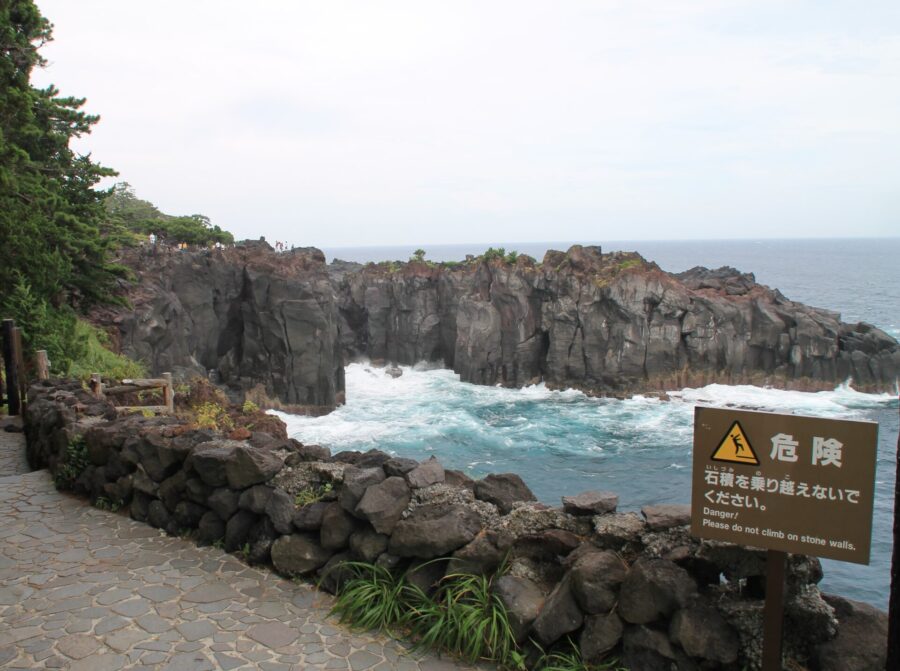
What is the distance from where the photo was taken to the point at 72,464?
32.2 ft

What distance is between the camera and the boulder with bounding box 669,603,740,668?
16.1ft

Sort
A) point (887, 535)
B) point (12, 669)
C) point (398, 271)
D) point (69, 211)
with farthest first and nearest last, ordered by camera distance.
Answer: point (398, 271), point (887, 535), point (69, 211), point (12, 669)

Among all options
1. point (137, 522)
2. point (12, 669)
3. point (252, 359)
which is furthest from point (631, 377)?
point (12, 669)

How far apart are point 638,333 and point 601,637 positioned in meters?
40.6

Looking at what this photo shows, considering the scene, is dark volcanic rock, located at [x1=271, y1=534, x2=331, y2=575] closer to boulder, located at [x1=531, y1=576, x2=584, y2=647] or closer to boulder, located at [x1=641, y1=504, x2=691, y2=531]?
boulder, located at [x1=531, y1=576, x2=584, y2=647]

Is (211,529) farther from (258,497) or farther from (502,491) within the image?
(502,491)

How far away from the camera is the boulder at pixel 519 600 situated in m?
5.70

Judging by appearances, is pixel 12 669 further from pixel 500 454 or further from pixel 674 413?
pixel 674 413

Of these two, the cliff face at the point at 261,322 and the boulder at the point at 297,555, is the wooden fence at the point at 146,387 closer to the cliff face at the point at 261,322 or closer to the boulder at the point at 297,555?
the boulder at the point at 297,555

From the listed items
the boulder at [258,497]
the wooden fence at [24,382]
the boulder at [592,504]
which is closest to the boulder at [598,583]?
the boulder at [592,504]

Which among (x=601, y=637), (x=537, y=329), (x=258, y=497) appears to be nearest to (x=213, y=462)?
(x=258, y=497)

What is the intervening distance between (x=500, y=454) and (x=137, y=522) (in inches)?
1069

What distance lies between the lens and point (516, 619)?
5.70 meters

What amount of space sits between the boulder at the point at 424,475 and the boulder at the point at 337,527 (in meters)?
0.73
